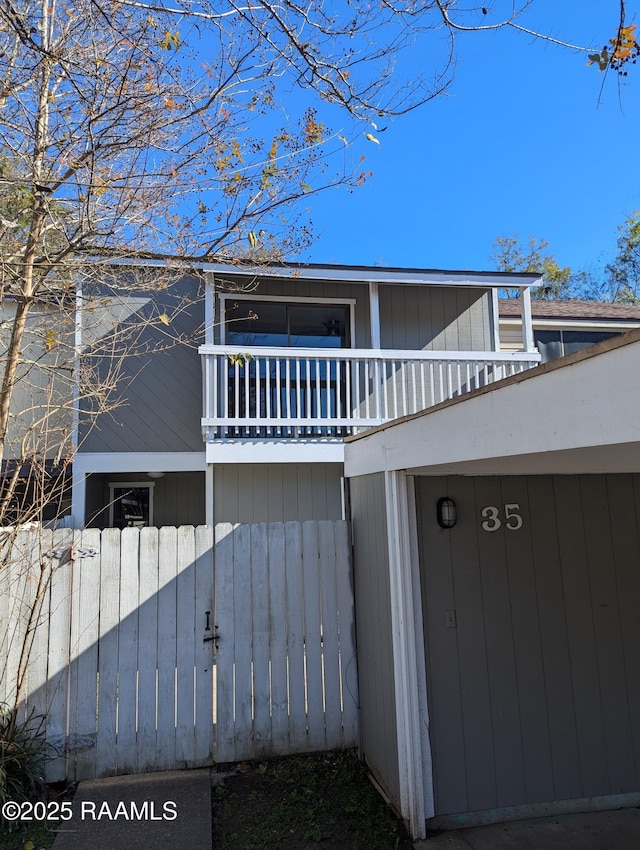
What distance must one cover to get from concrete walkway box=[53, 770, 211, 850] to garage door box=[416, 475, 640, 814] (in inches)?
55.4

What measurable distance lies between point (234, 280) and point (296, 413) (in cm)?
225

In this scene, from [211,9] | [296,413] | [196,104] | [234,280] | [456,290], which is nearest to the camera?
[211,9]

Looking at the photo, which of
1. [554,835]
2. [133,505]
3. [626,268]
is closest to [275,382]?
[133,505]

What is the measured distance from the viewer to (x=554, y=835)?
9.49ft

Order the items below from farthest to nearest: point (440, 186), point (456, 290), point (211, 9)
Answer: point (440, 186)
point (456, 290)
point (211, 9)

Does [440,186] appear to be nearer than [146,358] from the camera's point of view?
No

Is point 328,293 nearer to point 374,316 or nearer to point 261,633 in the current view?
point 374,316

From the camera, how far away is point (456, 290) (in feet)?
28.6

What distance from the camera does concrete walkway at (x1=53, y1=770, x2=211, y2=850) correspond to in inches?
112

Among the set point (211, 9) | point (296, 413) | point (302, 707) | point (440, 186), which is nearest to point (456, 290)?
point (440, 186)

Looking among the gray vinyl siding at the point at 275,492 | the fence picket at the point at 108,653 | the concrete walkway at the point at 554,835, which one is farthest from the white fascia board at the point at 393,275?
the concrete walkway at the point at 554,835

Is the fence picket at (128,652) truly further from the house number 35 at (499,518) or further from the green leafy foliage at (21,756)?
the house number 35 at (499,518)

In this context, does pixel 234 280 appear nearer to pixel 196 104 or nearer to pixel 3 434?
pixel 196 104

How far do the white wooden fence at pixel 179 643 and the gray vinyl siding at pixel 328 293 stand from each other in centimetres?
471
